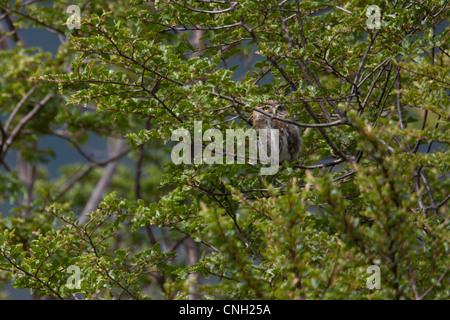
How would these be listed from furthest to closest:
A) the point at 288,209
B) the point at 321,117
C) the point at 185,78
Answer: the point at 321,117 < the point at 185,78 < the point at 288,209

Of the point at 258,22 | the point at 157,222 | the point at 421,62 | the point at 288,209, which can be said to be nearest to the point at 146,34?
the point at 258,22

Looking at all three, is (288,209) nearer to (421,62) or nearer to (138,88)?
(421,62)

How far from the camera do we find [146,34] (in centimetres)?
371

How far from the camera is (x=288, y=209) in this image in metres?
2.05

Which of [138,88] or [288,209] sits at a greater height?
[138,88]

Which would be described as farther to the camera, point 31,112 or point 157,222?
point 31,112

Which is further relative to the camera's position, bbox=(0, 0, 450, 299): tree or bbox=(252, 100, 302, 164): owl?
bbox=(252, 100, 302, 164): owl

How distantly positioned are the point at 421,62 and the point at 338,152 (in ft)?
2.37

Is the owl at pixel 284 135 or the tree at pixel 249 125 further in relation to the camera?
the owl at pixel 284 135

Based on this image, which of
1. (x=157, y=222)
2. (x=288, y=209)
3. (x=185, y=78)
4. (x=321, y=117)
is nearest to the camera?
(x=288, y=209)
